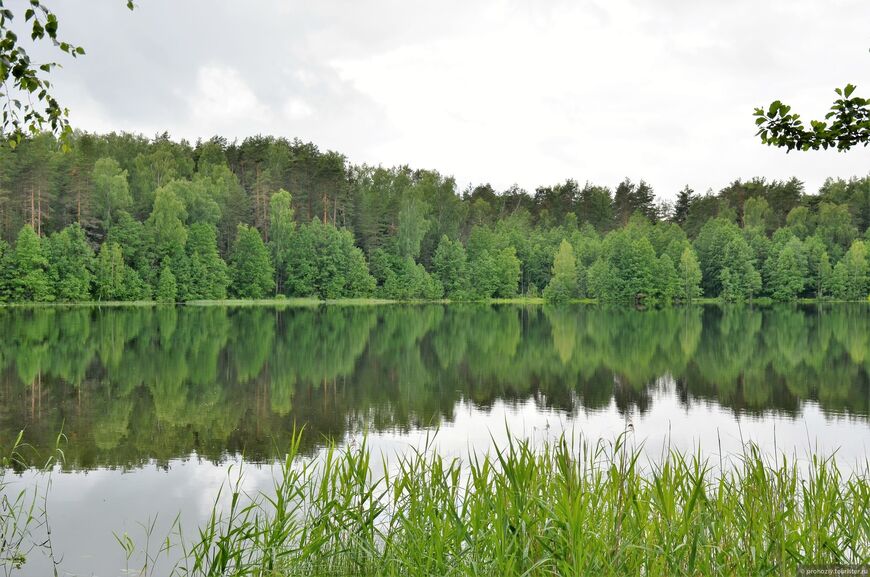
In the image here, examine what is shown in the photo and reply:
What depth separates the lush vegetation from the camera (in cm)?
1502

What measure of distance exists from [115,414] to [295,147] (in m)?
88.0

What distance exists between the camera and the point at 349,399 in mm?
18953

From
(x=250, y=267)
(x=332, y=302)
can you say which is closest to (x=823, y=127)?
(x=250, y=267)

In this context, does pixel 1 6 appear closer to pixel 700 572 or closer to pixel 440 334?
pixel 700 572

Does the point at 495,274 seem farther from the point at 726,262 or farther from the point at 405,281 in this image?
the point at 726,262

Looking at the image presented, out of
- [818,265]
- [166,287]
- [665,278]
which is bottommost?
[166,287]

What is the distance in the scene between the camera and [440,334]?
130ft

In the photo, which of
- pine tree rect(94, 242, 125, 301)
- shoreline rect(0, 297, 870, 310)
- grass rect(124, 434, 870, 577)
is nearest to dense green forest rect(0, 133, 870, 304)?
pine tree rect(94, 242, 125, 301)

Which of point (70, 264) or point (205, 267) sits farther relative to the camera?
point (205, 267)

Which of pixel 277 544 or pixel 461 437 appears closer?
pixel 277 544

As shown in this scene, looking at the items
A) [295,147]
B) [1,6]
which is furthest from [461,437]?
[295,147]

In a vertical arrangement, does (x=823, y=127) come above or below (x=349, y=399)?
above

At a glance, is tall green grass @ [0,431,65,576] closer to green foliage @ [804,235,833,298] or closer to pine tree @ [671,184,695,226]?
green foliage @ [804,235,833,298]

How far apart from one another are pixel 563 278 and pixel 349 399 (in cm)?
7660
